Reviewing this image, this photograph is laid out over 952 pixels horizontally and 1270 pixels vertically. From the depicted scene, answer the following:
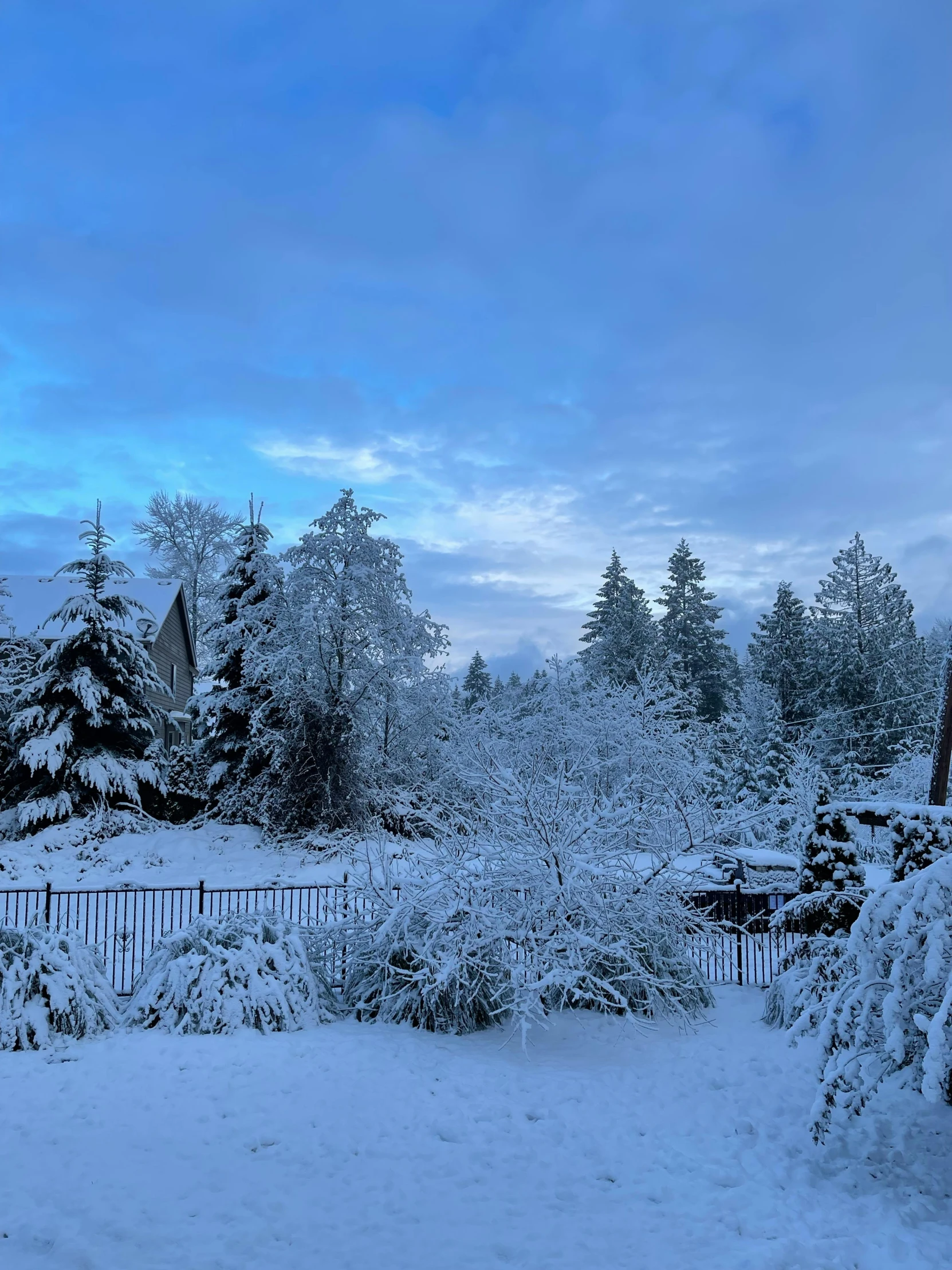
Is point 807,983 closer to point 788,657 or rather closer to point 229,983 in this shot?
point 229,983

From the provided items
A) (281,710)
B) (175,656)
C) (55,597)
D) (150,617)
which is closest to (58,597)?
(55,597)

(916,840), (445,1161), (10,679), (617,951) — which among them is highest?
(10,679)

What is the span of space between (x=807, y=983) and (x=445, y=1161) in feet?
9.88

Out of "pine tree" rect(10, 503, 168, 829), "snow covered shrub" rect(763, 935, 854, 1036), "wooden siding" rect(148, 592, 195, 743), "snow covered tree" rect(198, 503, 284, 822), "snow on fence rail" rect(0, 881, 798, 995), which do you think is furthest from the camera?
"wooden siding" rect(148, 592, 195, 743)

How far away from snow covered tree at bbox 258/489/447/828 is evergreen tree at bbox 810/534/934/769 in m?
18.3

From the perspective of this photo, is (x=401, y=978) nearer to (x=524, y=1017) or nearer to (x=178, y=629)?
(x=524, y=1017)

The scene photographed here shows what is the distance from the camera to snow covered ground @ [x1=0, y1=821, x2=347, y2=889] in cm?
1592

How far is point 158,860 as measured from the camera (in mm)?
17281

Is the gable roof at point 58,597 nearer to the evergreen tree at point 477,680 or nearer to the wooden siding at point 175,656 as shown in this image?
the wooden siding at point 175,656

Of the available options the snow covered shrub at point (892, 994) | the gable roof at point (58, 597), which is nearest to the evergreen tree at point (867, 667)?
the gable roof at point (58, 597)

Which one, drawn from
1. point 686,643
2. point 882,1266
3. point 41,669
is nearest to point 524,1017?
point 882,1266

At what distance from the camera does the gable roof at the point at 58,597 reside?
89.8 feet

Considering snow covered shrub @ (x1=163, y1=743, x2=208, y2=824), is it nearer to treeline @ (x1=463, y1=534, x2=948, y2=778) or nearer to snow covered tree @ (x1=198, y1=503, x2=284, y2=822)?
snow covered tree @ (x1=198, y1=503, x2=284, y2=822)

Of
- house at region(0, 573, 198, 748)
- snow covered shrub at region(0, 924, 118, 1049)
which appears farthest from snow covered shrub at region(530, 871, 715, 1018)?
house at region(0, 573, 198, 748)
